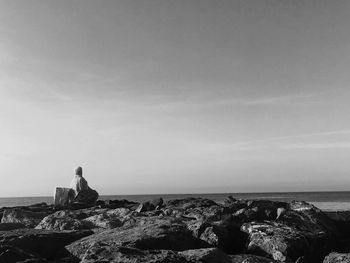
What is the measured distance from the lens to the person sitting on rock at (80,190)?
2571cm

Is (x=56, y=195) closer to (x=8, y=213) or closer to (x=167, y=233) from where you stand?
(x=8, y=213)

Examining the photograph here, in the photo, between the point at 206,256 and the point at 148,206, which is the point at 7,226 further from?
the point at 206,256

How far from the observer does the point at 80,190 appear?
2606cm

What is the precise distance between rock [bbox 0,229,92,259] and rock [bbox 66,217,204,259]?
618 mm

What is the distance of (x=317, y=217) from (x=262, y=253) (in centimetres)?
533

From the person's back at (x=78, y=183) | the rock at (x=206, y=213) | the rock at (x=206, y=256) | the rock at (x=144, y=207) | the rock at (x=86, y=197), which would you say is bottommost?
the rock at (x=206, y=256)

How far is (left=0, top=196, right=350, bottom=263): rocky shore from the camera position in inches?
379

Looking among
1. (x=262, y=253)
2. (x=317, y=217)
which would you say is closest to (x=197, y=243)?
(x=262, y=253)

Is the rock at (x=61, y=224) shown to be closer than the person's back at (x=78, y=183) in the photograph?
Yes

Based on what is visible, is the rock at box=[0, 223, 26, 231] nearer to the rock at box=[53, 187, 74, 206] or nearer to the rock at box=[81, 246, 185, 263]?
the rock at box=[81, 246, 185, 263]

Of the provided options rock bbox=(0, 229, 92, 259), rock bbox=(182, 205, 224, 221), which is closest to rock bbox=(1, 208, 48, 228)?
rock bbox=(0, 229, 92, 259)

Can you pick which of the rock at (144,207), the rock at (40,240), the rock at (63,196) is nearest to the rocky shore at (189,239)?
the rock at (40,240)

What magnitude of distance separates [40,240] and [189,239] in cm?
422

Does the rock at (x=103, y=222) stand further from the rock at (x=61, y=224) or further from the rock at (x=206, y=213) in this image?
the rock at (x=206, y=213)
